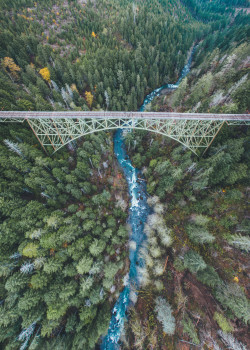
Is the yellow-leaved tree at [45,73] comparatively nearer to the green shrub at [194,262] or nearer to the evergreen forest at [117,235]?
the evergreen forest at [117,235]

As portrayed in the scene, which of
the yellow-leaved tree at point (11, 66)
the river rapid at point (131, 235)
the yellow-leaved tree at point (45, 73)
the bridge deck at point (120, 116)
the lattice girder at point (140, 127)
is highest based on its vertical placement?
the yellow-leaved tree at point (11, 66)

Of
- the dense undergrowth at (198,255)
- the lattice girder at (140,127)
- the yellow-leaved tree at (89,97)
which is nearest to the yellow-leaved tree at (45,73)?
the yellow-leaved tree at (89,97)

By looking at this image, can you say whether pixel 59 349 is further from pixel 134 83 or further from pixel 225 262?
pixel 134 83

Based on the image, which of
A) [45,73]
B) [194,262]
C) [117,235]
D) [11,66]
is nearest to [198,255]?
[194,262]

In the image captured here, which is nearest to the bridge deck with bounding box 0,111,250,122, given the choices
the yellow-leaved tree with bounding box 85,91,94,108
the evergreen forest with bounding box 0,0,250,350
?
the evergreen forest with bounding box 0,0,250,350

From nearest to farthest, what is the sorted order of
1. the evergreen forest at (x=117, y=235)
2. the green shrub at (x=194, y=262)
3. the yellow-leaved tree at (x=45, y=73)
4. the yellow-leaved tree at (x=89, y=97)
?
the evergreen forest at (x=117, y=235) < the green shrub at (x=194, y=262) < the yellow-leaved tree at (x=45, y=73) < the yellow-leaved tree at (x=89, y=97)

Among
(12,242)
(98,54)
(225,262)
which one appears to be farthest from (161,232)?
(98,54)

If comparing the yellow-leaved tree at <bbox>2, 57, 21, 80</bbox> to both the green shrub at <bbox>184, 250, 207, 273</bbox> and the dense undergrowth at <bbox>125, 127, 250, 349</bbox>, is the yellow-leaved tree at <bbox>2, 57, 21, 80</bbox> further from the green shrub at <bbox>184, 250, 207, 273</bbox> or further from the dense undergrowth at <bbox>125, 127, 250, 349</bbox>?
the green shrub at <bbox>184, 250, 207, 273</bbox>

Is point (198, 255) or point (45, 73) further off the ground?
point (45, 73)

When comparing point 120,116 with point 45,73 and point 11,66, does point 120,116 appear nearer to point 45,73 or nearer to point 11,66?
point 45,73
